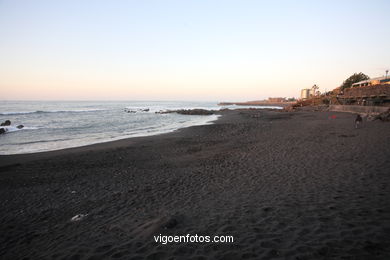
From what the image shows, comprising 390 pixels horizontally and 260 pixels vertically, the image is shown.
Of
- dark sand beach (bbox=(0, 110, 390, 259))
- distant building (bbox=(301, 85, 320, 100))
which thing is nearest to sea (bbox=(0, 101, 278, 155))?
dark sand beach (bbox=(0, 110, 390, 259))

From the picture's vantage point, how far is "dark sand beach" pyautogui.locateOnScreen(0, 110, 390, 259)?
3969 mm

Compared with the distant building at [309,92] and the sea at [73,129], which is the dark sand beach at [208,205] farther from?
the distant building at [309,92]

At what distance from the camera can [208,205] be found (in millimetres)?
5945

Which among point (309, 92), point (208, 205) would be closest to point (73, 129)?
point (208, 205)

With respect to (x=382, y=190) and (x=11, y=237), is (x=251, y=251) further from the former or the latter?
(x=11, y=237)

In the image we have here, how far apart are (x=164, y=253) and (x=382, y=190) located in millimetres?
6545

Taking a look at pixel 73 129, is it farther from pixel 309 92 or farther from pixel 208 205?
pixel 309 92

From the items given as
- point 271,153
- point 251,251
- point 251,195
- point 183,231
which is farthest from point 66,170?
point 271,153

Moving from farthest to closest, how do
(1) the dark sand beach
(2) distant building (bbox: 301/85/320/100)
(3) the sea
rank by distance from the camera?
(2) distant building (bbox: 301/85/320/100) → (3) the sea → (1) the dark sand beach

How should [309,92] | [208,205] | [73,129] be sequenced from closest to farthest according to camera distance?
1. [208,205]
2. [73,129]
3. [309,92]

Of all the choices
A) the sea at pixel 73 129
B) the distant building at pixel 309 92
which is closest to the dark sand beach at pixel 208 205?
the sea at pixel 73 129

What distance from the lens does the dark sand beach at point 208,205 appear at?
3.97 m

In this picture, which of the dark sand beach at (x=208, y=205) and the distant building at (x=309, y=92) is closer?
the dark sand beach at (x=208, y=205)

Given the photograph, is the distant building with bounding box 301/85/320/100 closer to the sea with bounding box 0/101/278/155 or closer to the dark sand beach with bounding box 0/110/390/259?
the sea with bounding box 0/101/278/155
